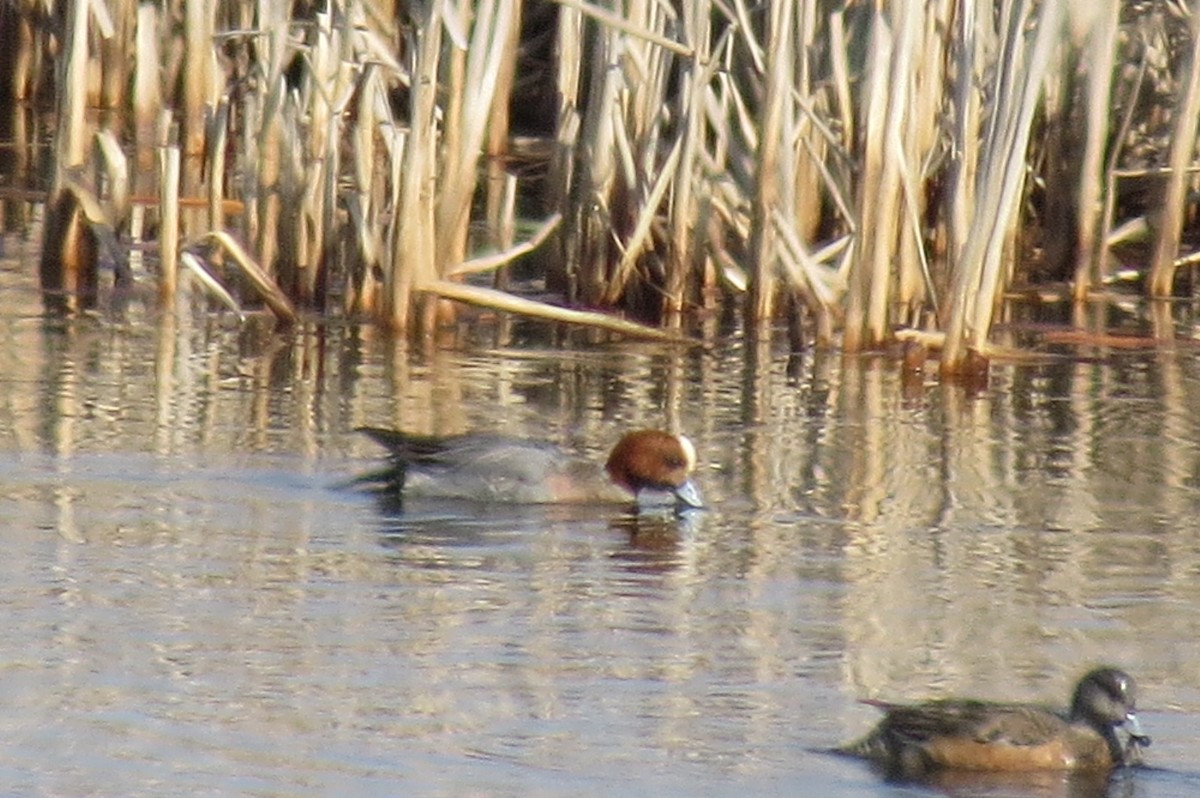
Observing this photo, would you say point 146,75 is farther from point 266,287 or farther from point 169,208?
point 266,287

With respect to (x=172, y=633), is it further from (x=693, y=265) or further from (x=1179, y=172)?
(x=1179, y=172)

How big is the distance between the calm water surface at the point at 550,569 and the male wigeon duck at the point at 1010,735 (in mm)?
61

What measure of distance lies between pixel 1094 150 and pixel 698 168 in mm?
1952

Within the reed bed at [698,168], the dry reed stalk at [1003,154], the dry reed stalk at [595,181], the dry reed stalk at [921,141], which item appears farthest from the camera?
the dry reed stalk at [595,181]

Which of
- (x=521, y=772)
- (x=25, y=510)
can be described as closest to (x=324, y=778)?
(x=521, y=772)

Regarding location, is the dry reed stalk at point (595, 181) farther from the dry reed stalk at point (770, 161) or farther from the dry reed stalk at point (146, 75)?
the dry reed stalk at point (146, 75)

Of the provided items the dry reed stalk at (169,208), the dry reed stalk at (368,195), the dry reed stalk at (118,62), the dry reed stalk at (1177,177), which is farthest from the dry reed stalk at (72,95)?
the dry reed stalk at (1177,177)

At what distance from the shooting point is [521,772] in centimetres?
575

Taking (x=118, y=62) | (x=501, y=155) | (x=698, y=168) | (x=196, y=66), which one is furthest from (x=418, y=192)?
(x=118, y=62)

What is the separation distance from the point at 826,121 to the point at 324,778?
6.33 meters

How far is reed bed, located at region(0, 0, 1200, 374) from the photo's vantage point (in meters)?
10.4

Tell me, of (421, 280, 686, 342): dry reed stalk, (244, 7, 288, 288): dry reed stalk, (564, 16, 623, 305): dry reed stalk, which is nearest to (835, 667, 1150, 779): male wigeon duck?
(421, 280, 686, 342): dry reed stalk

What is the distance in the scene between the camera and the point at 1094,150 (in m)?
12.2

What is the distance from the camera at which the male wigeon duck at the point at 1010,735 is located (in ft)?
19.4
